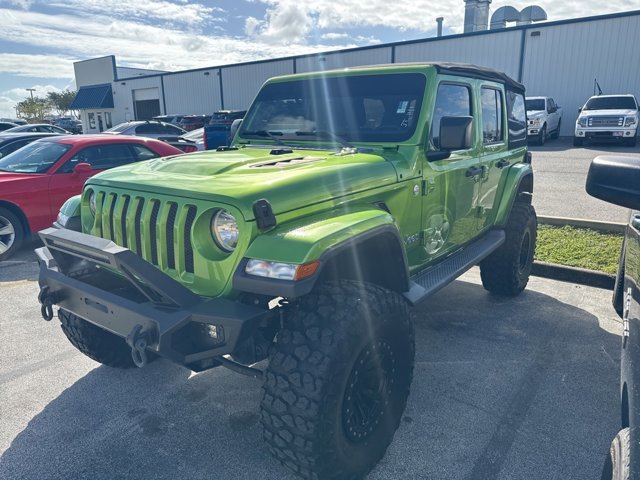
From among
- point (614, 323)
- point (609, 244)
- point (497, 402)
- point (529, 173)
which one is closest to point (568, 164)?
point (609, 244)

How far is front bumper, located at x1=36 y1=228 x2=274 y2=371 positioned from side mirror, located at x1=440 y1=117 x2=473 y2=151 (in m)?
1.64

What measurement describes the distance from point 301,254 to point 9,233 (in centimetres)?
577

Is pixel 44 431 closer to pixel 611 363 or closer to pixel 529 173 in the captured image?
pixel 611 363

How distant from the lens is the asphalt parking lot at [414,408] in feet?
8.58

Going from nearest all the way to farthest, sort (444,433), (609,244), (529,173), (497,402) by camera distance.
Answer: (444,433), (497,402), (529,173), (609,244)

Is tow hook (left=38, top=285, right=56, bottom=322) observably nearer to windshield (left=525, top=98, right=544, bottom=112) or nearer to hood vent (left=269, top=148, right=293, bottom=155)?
hood vent (left=269, top=148, right=293, bottom=155)

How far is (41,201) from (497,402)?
6.09 meters

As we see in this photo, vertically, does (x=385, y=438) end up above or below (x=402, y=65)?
below

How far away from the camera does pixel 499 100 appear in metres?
4.62

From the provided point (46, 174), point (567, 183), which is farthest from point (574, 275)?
point (46, 174)

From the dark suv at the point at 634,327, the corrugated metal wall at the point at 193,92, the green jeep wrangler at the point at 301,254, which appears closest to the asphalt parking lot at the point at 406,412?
the green jeep wrangler at the point at 301,254

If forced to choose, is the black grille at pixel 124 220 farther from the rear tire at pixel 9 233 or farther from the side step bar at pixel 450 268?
the rear tire at pixel 9 233

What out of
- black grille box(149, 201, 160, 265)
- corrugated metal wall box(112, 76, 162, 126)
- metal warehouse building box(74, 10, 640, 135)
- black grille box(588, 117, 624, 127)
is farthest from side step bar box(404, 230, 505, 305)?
corrugated metal wall box(112, 76, 162, 126)

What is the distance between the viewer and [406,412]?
3.07 metres
